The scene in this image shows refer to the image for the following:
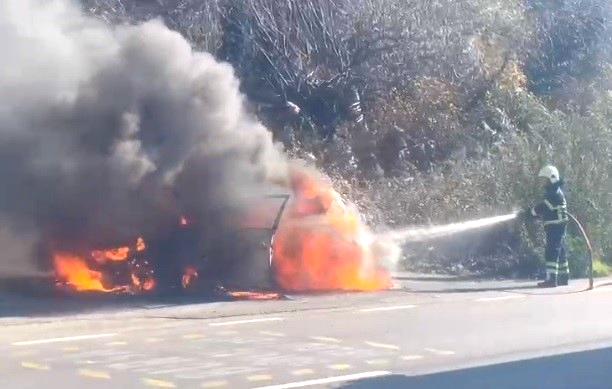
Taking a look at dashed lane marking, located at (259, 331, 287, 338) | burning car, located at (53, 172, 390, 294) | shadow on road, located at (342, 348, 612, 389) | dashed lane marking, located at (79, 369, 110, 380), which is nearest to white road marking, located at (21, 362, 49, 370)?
dashed lane marking, located at (79, 369, 110, 380)

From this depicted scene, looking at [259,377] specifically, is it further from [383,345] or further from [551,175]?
[551,175]

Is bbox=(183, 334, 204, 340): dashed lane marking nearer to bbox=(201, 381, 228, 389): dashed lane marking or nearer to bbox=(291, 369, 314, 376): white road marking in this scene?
bbox=(291, 369, 314, 376): white road marking

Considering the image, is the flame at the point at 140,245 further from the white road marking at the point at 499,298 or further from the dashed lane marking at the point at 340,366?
the dashed lane marking at the point at 340,366

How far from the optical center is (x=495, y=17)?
2489 centimetres

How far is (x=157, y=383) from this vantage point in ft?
30.1

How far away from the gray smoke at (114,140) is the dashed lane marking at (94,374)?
16.8ft

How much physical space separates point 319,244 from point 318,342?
3874 mm

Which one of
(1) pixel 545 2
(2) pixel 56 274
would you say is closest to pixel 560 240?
(2) pixel 56 274

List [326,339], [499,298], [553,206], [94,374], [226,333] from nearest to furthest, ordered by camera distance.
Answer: [94,374] < [326,339] < [226,333] < [499,298] < [553,206]

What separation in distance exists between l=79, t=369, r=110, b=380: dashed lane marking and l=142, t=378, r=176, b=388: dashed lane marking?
34 centimetres

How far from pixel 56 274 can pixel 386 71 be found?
999cm

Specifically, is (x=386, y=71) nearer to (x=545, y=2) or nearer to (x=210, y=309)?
(x=545, y=2)

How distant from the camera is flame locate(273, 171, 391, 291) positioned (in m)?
15.2

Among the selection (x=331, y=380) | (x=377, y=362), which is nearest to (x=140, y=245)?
(x=377, y=362)
